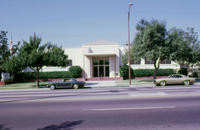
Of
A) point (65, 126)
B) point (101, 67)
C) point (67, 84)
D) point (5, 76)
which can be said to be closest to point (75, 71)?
point (101, 67)

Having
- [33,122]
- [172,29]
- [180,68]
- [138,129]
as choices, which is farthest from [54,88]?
[180,68]

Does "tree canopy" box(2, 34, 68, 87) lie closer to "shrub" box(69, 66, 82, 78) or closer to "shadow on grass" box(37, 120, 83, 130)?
"shrub" box(69, 66, 82, 78)

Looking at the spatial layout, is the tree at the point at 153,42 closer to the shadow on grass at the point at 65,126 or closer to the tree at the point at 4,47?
the shadow on grass at the point at 65,126

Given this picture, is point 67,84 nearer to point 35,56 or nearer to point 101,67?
point 35,56

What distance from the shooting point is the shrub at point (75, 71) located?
3281 cm

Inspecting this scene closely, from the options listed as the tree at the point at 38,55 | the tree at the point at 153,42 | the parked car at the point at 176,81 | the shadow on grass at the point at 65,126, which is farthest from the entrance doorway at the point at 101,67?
the shadow on grass at the point at 65,126

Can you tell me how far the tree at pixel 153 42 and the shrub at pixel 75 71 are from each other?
43.8 feet

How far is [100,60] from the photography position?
35469 mm

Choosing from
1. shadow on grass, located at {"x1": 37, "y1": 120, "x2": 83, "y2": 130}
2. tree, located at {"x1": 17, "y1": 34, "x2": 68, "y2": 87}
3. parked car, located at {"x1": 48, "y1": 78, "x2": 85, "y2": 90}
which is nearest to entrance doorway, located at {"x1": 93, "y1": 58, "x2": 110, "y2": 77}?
tree, located at {"x1": 17, "y1": 34, "x2": 68, "y2": 87}

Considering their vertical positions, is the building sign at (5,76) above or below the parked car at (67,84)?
above

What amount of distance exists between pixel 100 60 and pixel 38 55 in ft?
54.2

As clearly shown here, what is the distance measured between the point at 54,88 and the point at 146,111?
14603mm

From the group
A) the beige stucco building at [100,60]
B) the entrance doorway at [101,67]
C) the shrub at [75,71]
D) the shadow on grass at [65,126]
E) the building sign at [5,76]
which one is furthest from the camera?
the entrance doorway at [101,67]

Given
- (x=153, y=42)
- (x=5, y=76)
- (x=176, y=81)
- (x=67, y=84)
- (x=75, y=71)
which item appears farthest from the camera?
(x=75, y=71)
